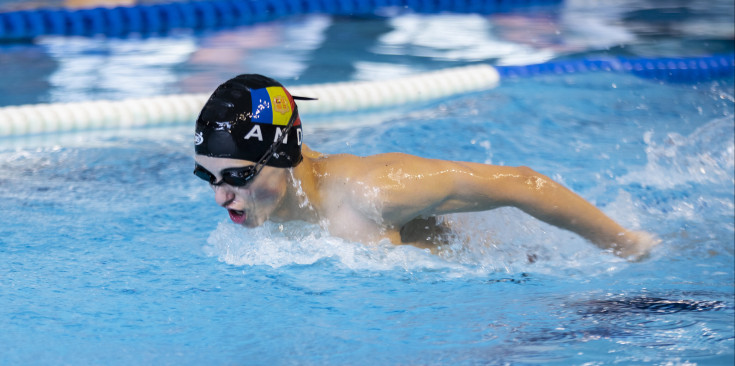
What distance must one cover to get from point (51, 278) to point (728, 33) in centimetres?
632

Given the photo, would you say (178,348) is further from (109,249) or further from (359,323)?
(109,249)

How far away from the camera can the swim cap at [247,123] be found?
2338 mm

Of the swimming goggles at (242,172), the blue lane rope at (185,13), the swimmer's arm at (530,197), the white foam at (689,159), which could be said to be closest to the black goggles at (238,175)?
the swimming goggles at (242,172)

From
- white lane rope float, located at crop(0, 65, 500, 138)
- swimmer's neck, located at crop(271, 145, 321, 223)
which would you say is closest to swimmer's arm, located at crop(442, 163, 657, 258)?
swimmer's neck, located at crop(271, 145, 321, 223)

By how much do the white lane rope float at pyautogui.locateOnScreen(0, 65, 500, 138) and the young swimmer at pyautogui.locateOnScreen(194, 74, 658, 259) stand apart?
216 cm

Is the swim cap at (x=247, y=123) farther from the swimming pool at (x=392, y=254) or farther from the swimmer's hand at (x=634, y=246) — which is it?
the swimmer's hand at (x=634, y=246)

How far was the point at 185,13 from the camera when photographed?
7617mm

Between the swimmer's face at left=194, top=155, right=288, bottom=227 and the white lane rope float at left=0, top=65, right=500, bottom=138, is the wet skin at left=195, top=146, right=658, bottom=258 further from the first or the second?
the white lane rope float at left=0, top=65, right=500, bottom=138

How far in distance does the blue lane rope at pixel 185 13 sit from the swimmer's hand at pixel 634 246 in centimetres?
554

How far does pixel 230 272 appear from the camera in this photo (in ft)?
9.33

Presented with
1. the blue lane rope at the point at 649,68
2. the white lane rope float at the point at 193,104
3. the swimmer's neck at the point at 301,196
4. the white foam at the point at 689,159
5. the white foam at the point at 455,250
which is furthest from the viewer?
the blue lane rope at the point at 649,68

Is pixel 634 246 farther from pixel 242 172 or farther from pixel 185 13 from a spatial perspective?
pixel 185 13

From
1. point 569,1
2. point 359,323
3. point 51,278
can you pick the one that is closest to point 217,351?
point 359,323

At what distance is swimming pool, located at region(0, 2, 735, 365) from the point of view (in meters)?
2.37
